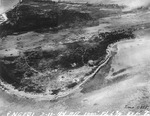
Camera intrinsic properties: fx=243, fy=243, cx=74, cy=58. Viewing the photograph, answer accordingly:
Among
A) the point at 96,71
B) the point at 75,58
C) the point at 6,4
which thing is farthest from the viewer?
the point at 6,4

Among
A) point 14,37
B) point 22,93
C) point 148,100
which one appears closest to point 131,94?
point 148,100

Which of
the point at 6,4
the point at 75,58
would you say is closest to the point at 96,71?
the point at 75,58

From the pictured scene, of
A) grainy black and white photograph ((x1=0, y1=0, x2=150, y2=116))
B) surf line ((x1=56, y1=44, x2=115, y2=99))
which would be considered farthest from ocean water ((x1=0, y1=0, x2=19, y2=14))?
surf line ((x1=56, y1=44, x2=115, y2=99))

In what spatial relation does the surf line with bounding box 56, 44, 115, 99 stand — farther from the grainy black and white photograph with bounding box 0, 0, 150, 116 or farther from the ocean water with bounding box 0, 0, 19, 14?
the ocean water with bounding box 0, 0, 19, 14

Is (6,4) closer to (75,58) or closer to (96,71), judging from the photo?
(75,58)

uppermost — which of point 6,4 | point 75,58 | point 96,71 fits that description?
point 6,4

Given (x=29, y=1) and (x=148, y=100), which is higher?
(x=29, y=1)

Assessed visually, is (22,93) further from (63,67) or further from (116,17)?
(116,17)

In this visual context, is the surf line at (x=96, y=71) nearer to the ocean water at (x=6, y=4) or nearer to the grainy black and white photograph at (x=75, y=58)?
the grainy black and white photograph at (x=75, y=58)
